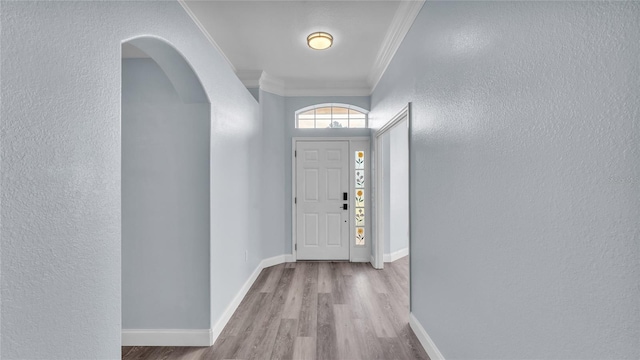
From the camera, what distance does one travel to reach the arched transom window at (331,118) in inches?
188

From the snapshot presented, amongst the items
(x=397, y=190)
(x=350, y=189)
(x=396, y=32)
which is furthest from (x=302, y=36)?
(x=397, y=190)

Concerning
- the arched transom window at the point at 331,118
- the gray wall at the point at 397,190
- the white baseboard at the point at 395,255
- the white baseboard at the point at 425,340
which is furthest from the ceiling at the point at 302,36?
the white baseboard at the point at 395,255

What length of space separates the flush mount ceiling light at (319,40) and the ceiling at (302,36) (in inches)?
2.2

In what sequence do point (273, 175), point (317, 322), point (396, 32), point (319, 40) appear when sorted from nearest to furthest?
→ point (317, 322)
point (396, 32)
point (319, 40)
point (273, 175)

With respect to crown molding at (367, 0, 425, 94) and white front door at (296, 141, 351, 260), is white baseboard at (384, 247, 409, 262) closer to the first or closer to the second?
white front door at (296, 141, 351, 260)

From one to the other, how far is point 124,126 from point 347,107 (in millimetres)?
3151

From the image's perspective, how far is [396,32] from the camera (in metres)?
2.85

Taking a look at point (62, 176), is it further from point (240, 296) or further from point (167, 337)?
point (240, 296)

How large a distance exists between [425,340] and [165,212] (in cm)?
216

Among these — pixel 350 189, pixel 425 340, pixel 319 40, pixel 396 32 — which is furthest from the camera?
pixel 350 189

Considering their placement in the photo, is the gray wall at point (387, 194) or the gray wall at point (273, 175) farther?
the gray wall at point (387, 194)

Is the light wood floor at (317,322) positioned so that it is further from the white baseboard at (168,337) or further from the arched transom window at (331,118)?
the arched transom window at (331,118)

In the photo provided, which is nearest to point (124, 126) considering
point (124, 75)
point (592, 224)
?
point (124, 75)

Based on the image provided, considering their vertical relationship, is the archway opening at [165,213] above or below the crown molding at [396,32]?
below
